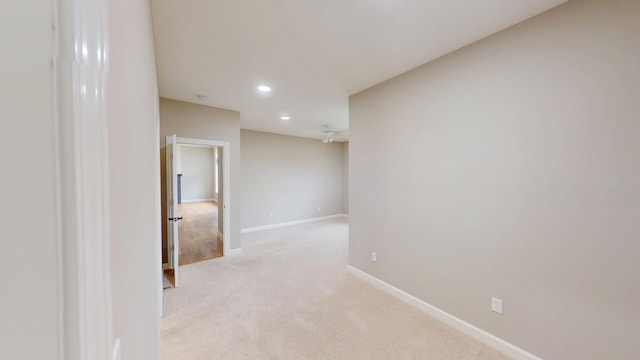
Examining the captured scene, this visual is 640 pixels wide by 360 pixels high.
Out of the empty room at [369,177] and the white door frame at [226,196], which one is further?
the white door frame at [226,196]

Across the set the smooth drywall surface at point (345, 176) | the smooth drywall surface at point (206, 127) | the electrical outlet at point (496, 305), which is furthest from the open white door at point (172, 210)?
the smooth drywall surface at point (345, 176)

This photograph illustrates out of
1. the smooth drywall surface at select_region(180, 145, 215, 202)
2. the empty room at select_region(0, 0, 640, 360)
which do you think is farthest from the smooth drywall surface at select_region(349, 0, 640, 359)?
the smooth drywall surface at select_region(180, 145, 215, 202)

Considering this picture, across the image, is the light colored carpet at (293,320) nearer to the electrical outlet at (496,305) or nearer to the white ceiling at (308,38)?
the electrical outlet at (496,305)

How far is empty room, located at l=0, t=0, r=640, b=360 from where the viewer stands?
22 cm

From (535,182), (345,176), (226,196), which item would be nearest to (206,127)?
(226,196)

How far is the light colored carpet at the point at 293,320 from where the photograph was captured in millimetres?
1902

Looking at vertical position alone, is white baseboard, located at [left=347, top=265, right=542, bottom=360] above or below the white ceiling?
below

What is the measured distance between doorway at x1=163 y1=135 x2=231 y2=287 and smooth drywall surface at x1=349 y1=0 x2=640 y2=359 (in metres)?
2.75

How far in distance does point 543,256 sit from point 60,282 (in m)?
2.44

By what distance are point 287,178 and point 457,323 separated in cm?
492

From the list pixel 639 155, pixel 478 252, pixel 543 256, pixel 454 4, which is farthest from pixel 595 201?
pixel 454 4

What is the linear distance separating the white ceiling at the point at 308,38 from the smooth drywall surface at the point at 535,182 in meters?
0.27

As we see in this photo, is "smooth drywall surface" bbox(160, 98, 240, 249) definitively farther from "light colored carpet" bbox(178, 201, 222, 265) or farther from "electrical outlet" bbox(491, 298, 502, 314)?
"electrical outlet" bbox(491, 298, 502, 314)

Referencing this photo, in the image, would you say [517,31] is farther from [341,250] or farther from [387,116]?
[341,250]
